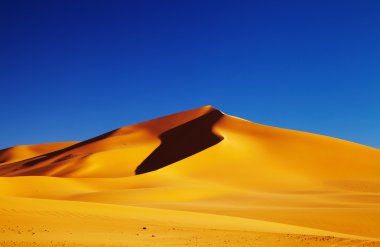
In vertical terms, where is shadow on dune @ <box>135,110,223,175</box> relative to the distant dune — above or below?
above

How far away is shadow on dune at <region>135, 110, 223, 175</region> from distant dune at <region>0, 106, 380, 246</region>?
18cm

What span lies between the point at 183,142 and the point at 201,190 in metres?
19.5

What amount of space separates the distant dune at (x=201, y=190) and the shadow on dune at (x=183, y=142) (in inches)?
7.1

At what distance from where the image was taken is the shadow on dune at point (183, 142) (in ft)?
133

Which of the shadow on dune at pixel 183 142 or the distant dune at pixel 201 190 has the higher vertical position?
the shadow on dune at pixel 183 142

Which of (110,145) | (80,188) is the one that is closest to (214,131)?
(110,145)

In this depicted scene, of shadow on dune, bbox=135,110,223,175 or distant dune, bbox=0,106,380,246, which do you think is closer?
distant dune, bbox=0,106,380,246

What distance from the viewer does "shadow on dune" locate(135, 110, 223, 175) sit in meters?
40.7

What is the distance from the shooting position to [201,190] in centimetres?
2658

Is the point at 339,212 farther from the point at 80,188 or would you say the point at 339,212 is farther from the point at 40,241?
the point at 80,188

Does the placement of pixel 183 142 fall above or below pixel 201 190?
above

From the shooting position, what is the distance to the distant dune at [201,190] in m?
11.3

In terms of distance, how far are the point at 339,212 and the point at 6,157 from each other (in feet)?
246

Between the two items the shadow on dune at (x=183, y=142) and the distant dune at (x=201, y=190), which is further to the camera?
the shadow on dune at (x=183, y=142)
